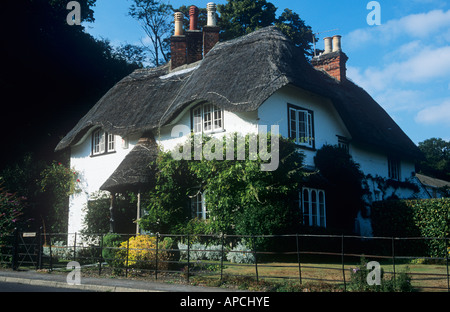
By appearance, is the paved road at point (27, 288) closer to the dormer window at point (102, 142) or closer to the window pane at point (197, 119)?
the window pane at point (197, 119)

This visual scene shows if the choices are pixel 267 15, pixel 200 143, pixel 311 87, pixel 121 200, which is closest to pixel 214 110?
pixel 200 143

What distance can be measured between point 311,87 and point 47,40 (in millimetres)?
→ 16717

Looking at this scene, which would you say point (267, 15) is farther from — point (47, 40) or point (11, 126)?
point (11, 126)

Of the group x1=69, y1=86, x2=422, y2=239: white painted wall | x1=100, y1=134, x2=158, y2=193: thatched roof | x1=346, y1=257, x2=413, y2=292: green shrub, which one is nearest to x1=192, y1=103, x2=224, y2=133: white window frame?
x1=69, y1=86, x2=422, y2=239: white painted wall

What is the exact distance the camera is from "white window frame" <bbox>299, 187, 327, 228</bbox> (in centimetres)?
1591

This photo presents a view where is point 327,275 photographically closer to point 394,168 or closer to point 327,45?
point 394,168

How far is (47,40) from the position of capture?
2567 centimetres

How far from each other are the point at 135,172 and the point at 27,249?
15.3 ft

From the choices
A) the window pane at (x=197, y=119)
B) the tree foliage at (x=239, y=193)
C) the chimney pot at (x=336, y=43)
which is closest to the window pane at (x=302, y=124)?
the tree foliage at (x=239, y=193)

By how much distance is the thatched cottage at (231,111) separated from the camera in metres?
15.6

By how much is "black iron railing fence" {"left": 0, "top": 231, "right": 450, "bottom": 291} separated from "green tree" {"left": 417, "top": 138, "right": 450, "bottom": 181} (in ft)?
106

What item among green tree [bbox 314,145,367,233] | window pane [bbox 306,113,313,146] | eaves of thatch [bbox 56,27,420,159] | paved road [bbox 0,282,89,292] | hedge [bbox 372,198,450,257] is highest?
eaves of thatch [bbox 56,27,420,159]

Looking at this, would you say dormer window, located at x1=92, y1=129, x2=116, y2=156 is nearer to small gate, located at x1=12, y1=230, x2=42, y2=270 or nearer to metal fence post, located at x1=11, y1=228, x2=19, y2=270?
small gate, located at x1=12, y1=230, x2=42, y2=270

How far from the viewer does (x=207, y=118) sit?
16.6 meters
